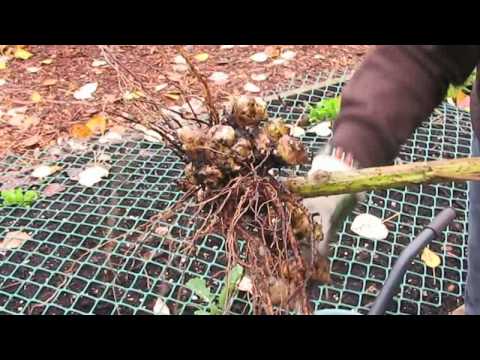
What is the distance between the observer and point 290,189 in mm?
988

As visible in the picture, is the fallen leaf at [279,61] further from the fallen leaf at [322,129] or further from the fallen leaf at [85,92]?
the fallen leaf at [85,92]

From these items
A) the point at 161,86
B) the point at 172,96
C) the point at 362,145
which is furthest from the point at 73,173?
the point at 362,145

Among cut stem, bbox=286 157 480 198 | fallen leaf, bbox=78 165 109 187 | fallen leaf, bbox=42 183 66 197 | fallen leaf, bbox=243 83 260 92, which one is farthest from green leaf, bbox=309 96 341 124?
cut stem, bbox=286 157 480 198

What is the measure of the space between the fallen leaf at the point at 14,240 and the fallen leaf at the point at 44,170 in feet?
1.09

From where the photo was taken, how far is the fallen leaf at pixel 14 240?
2.05 m

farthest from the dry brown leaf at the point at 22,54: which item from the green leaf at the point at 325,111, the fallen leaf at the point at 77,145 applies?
the green leaf at the point at 325,111

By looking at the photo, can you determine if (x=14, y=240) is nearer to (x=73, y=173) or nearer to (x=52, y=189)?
(x=52, y=189)

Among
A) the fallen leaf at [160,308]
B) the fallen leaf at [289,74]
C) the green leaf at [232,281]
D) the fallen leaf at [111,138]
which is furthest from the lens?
the fallen leaf at [289,74]

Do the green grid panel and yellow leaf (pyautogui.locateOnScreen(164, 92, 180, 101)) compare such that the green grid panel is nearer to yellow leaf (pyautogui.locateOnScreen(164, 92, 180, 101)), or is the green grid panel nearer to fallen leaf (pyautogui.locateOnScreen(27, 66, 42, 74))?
yellow leaf (pyautogui.locateOnScreen(164, 92, 180, 101))

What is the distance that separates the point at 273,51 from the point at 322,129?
3.26ft

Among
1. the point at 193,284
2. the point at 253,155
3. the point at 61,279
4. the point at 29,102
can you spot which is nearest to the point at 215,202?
the point at 253,155

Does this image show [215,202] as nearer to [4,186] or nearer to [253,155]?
[253,155]
